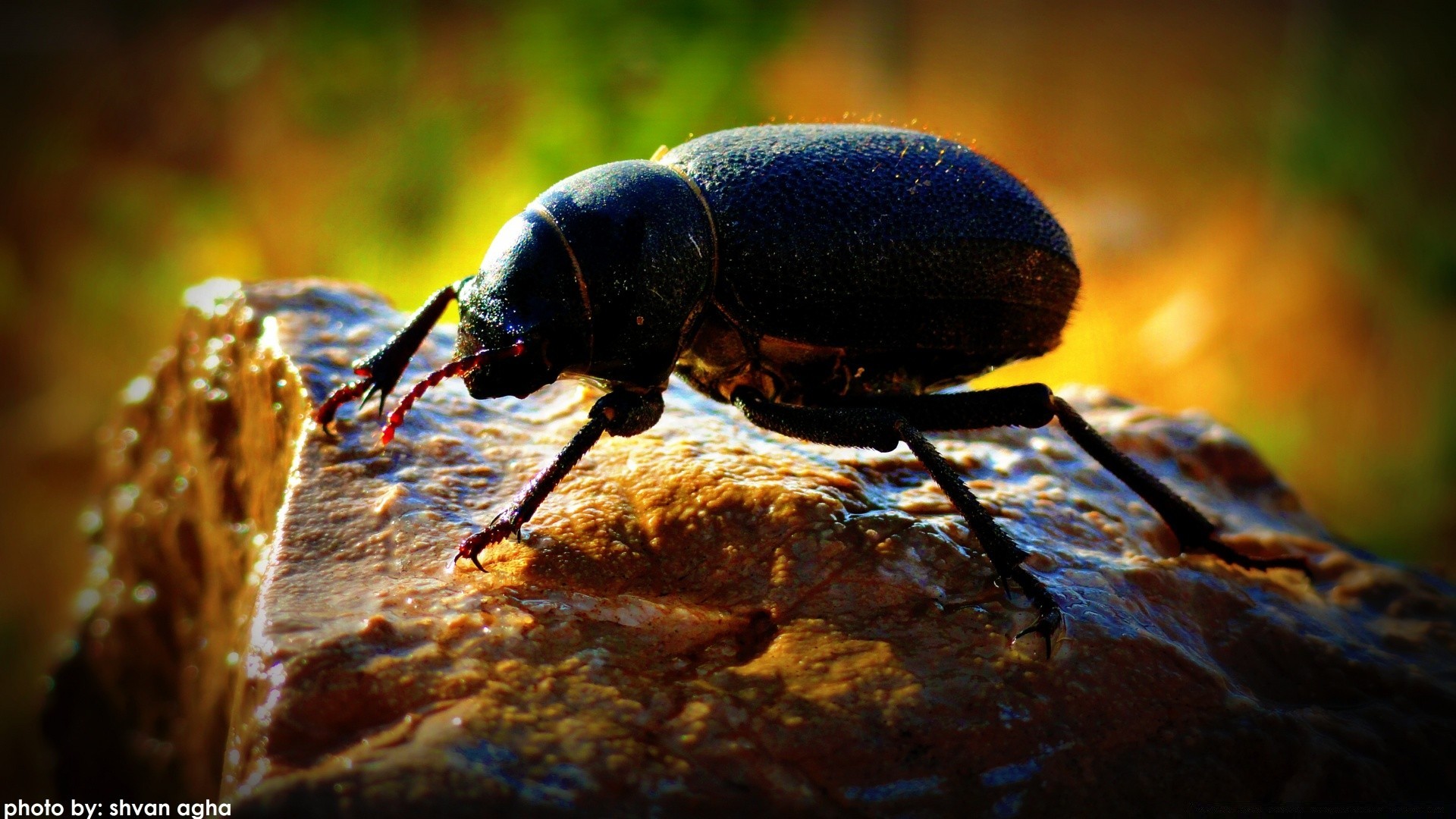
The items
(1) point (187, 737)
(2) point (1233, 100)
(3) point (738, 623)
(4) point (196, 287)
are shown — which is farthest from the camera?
(2) point (1233, 100)

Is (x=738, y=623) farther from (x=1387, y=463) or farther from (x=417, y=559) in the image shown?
(x=1387, y=463)

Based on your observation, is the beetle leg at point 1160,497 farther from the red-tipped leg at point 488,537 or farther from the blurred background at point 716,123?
the blurred background at point 716,123

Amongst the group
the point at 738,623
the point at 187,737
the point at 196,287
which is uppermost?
the point at 196,287

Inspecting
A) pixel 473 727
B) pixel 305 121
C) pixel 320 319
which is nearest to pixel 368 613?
pixel 473 727

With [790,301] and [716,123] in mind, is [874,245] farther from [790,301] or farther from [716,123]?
[716,123]

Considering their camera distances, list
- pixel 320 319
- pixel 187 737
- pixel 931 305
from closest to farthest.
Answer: pixel 931 305, pixel 320 319, pixel 187 737

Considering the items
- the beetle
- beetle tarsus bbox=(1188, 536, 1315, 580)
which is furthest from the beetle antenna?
beetle tarsus bbox=(1188, 536, 1315, 580)
